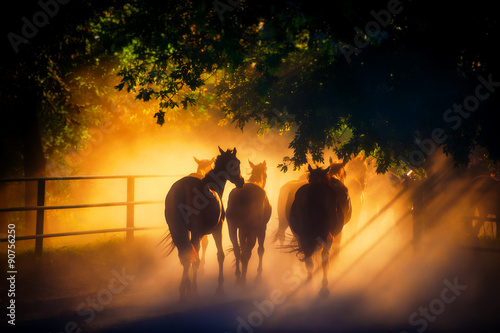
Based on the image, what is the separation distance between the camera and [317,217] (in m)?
7.09

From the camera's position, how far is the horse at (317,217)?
7082 millimetres

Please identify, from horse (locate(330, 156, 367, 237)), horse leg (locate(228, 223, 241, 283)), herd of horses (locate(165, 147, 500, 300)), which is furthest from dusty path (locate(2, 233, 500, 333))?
horse (locate(330, 156, 367, 237))

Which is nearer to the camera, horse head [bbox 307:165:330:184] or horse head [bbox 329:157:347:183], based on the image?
horse head [bbox 307:165:330:184]

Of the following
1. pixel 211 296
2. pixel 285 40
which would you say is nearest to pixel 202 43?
pixel 285 40

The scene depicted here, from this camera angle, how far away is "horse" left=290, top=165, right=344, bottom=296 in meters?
7.08

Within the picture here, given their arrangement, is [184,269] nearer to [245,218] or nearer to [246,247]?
[246,247]

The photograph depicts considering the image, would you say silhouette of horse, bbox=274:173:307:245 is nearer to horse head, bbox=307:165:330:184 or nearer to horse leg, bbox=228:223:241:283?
horse leg, bbox=228:223:241:283

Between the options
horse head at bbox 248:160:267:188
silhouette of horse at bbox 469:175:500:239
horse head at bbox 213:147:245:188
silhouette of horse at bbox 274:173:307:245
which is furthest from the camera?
silhouette of horse at bbox 469:175:500:239

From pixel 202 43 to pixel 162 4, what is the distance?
1.04 m

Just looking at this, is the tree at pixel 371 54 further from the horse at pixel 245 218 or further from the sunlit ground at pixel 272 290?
the sunlit ground at pixel 272 290

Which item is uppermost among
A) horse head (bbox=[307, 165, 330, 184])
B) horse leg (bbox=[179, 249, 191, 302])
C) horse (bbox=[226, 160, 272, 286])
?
horse head (bbox=[307, 165, 330, 184])

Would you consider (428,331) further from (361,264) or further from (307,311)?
(361,264)

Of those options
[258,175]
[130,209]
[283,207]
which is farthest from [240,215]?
[130,209]

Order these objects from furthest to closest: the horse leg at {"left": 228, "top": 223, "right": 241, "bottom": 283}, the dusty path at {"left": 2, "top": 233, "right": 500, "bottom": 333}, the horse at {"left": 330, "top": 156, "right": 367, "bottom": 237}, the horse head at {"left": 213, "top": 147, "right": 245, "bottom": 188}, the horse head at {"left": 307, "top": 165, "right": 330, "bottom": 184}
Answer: the horse at {"left": 330, "top": 156, "right": 367, "bottom": 237} → the horse leg at {"left": 228, "top": 223, "right": 241, "bottom": 283} → the horse head at {"left": 213, "top": 147, "right": 245, "bottom": 188} → the horse head at {"left": 307, "top": 165, "right": 330, "bottom": 184} → the dusty path at {"left": 2, "top": 233, "right": 500, "bottom": 333}
